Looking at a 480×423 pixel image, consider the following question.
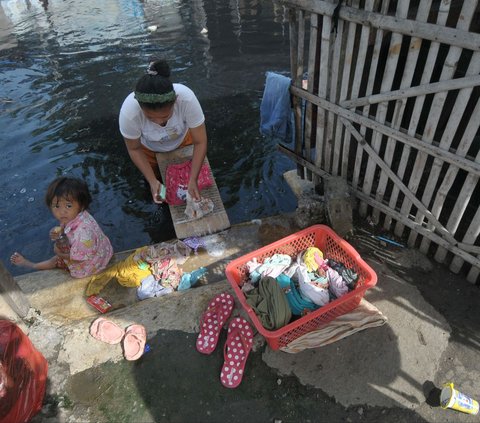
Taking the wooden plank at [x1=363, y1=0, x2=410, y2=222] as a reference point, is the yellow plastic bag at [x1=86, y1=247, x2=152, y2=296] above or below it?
below

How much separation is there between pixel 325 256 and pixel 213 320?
152 cm

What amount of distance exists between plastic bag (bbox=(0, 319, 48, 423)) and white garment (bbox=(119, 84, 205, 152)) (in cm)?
256

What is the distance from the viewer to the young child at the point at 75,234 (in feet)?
13.0

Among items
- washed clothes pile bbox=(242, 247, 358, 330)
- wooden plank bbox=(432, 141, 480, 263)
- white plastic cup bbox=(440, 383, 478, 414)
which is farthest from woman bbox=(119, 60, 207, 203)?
white plastic cup bbox=(440, 383, 478, 414)

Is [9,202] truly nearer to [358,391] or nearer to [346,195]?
[346,195]

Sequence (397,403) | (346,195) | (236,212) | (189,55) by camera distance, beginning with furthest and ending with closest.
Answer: (189,55)
(236,212)
(346,195)
(397,403)

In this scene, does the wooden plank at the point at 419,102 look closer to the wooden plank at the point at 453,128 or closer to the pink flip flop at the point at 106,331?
the wooden plank at the point at 453,128

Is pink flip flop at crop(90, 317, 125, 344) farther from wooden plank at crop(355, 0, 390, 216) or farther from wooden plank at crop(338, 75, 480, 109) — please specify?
wooden plank at crop(338, 75, 480, 109)

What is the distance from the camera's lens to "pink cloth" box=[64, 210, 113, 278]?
4098 mm

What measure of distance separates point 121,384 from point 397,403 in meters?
2.50

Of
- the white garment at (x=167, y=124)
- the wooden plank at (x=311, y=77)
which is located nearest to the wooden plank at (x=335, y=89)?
the wooden plank at (x=311, y=77)

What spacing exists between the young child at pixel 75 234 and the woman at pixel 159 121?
2.91ft

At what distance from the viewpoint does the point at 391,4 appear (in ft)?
12.3

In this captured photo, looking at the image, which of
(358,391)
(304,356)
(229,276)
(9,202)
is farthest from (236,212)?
(9,202)
